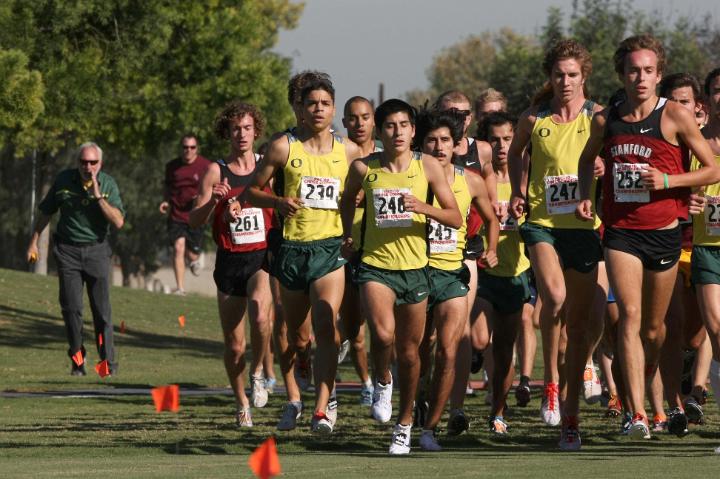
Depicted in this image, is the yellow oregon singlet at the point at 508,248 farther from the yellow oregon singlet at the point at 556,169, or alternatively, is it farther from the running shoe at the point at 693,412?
the running shoe at the point at 693,412

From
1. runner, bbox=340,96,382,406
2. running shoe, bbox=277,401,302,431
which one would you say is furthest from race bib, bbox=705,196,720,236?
running shoe, bbox=277,401,302,431

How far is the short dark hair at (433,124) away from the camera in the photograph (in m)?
11.5

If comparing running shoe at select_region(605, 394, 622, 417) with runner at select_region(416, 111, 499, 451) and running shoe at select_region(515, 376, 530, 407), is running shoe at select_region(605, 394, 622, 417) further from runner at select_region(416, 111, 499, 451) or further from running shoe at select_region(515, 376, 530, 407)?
runner at select_region(416, 111, 499, 451)

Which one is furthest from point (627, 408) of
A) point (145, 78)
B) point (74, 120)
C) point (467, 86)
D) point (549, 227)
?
point (467, 86)

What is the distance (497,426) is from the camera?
11812mm

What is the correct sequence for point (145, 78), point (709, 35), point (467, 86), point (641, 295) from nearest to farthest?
point (641, 295) → point (145, 78) → point (709, 35) → point (467, 86)

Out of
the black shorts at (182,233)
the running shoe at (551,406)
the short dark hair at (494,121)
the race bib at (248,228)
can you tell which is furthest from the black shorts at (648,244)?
the black shorts at (182,233)

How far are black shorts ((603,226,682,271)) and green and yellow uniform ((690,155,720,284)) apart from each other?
1.96 ft

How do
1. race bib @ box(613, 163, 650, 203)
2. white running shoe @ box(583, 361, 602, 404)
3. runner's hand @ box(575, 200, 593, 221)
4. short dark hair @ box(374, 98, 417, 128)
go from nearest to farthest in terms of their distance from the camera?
race bib @ box(613, 163, 650, 203), runner's hand @ box(575, 200, 593, 221), short dark hair @ box(374, 98, 417, 128), white running shoe @ box(583, 361, 602, 404)

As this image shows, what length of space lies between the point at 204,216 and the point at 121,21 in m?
23.0

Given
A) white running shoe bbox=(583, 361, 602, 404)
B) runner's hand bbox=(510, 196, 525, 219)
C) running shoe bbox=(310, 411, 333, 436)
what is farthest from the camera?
white running shoe bbox=(583, 361, 602, 404)

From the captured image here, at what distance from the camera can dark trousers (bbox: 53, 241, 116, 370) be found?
18.5 m

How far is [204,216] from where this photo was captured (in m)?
12.5

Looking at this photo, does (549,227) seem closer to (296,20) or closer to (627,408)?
(627,408)
